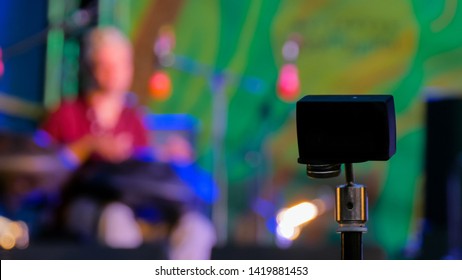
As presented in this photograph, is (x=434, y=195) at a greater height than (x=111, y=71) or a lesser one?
lesser

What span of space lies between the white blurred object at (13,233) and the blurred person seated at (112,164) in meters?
0.20

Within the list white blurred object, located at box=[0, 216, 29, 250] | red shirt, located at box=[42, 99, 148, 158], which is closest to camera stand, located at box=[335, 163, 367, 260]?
white blurred object, located at box=[0, 216, 29, 250]

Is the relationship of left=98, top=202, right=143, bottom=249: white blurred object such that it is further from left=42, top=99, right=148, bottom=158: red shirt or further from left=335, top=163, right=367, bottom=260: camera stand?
left=335, top=163, right=367, bottom=260: camera stand

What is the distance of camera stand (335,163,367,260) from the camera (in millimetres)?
1461

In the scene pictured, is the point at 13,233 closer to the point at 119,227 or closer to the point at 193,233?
the point at 119,227

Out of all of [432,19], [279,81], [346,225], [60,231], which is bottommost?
[346,225]

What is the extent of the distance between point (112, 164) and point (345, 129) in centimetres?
328

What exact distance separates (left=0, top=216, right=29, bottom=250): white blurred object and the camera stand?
8.78ft

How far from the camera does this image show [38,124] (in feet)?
15.4

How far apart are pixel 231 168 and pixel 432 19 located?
4.05 feet

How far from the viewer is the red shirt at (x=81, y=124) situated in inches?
184

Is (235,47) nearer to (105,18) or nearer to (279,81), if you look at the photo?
(279,81)

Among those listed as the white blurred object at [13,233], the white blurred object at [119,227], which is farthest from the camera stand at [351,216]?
the white blurred object at [119,227]

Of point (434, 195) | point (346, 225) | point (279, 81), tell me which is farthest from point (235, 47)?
point (346, 225)
